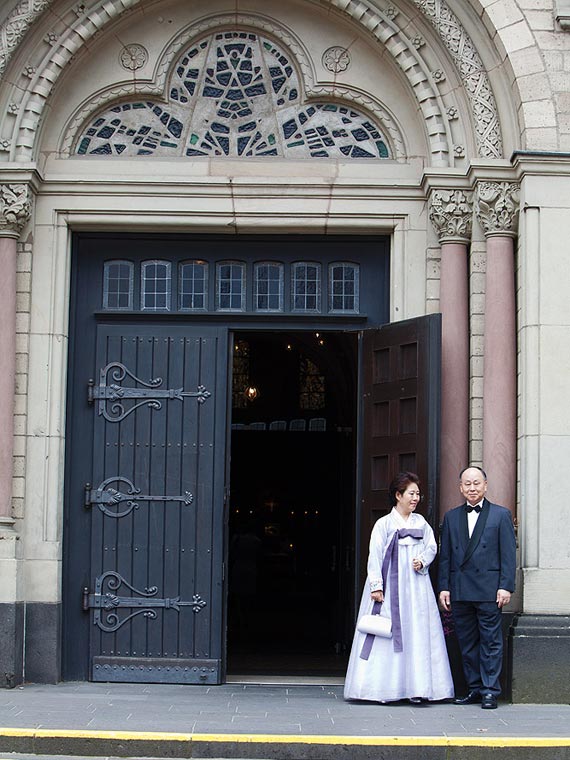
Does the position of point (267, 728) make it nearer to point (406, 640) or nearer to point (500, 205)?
point (406, 640)

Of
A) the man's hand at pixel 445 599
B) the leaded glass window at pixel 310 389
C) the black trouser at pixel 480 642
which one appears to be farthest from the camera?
the leaded glass window at pixel 310 389

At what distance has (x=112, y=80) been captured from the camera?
444 inches

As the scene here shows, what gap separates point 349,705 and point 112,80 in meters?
5.58

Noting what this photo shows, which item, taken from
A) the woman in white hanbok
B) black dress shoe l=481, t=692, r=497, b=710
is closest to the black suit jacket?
the woman in white hanbok

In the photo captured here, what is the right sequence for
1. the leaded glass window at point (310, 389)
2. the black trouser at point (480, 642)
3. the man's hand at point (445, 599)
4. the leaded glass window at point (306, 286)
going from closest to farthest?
the black trouser at point (480, 642)
the man's hand at point (445, 599)
the leaded glass window at point (306, 286)
the leaded glass window at point (310, 389)

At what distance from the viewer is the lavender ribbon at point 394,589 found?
9.85 metres

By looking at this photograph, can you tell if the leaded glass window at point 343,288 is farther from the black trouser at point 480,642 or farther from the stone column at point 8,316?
the black trouser at point 480,642

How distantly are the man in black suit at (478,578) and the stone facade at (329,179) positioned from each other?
1.35 feet

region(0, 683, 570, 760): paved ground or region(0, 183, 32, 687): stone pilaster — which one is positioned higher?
region(0, 183, 32, 687): stone pilaster

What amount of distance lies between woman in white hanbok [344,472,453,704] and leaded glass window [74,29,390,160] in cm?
314

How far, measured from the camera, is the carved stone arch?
1127 centimetres

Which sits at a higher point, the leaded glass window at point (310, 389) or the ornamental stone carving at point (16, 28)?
the ornamental stone carving at point (16, 28)

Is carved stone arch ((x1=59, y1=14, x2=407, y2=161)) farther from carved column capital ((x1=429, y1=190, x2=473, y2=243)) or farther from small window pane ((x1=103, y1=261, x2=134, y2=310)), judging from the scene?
small window pane ((x1=103, y1=261, x2=134, y2=310))

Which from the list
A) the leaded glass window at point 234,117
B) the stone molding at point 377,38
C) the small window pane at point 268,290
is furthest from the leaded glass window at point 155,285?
the stone molding at point 377,38
